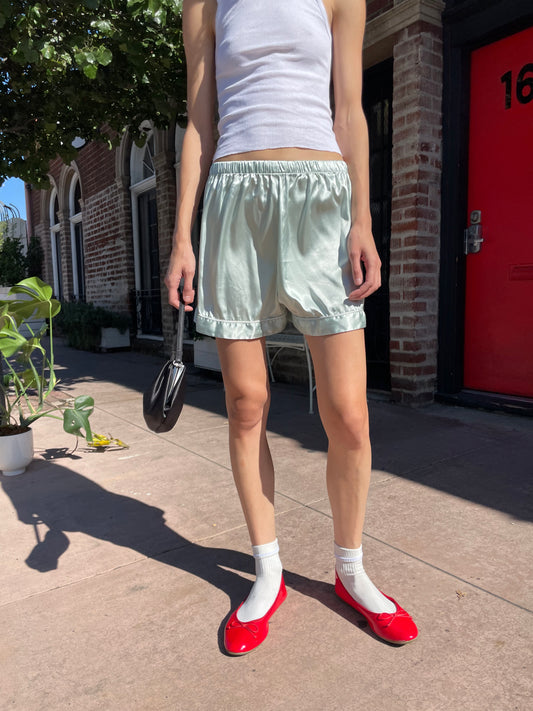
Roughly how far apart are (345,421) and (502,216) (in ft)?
9.58

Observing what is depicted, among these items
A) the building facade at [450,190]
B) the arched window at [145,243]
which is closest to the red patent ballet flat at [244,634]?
the building facade at [450,190]

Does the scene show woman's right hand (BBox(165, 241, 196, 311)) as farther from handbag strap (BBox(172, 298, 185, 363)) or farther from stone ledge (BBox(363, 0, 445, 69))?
stone ledge (BBox(363, 0, 445, 69))

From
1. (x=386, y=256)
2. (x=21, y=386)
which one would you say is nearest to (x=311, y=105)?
(x=21, y=386)

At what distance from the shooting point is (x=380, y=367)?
4711 millimetres

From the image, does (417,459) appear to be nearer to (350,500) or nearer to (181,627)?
(350,500)

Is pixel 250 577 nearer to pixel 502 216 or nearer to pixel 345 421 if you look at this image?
pixel 345 421

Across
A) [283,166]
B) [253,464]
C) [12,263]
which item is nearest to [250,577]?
[253,464]

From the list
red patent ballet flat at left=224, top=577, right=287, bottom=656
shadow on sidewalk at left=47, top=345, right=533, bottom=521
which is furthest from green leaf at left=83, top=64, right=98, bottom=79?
red patent ballet flat at left=224, top=577, right=287, bottom=656

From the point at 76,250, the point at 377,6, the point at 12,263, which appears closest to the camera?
the point at 377,6

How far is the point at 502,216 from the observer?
3.76 meters

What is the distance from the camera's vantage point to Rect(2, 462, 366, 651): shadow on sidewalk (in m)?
1.83

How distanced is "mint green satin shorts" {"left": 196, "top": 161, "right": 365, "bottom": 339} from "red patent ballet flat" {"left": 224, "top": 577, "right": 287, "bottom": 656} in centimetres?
83

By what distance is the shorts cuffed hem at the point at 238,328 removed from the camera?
1.50 meters

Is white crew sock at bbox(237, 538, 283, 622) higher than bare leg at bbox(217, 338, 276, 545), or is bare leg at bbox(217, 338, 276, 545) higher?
bare leg at bbox(217, 338, 276, 545)
